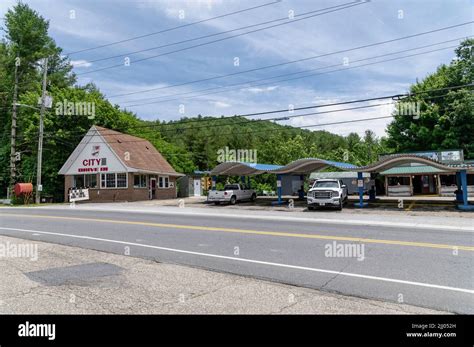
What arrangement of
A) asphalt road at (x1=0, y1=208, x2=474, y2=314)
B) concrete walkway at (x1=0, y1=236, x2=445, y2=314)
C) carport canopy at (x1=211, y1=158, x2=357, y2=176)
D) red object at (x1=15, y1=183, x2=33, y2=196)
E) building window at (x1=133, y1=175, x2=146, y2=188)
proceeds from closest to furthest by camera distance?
concrete walkway at (x1=0, y1=236, x2=445, y2=314), asphalt road at (x1=0, y1=208, x2=474, y2=314), carport canopy at (x1=211, y1=158, x2=357, y2=176), red object at (x1=15, y1=183, x2=33, y2=196), building window at (x1=133, y1=175, x2=146, y2=188)

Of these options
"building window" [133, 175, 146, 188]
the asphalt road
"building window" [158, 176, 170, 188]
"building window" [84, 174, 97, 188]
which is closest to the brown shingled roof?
"building window" [158, 176, 170, 188]

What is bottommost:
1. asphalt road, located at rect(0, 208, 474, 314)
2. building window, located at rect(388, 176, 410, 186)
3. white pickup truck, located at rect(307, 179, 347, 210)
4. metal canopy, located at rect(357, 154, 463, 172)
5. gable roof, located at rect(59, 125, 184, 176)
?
asphalt road, located at rect(0, 208, 474, 314)

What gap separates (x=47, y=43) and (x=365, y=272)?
5447 centimetres

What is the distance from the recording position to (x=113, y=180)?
38531 millimetres

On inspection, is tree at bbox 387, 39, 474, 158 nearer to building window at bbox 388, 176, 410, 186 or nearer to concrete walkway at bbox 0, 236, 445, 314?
building window at bbox 388, 176, 410, 186

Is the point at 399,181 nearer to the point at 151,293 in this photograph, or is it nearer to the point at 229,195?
the point at 229,195

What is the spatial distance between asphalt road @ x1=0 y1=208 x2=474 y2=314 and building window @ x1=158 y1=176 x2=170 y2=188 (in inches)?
1083

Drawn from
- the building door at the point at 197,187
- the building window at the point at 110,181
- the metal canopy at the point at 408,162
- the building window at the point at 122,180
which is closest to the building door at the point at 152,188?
the building window at the point at 122,180

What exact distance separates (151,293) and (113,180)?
34425 millimetres

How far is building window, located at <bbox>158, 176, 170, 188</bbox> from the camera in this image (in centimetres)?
4353

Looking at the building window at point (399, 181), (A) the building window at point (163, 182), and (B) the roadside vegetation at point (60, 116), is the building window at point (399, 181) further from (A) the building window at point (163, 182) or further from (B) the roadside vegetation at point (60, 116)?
(A) the building window at point (163, 182)

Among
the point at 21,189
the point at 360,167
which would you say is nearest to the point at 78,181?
the point at 21,189

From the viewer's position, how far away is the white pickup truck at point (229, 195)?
31391 millimetres
